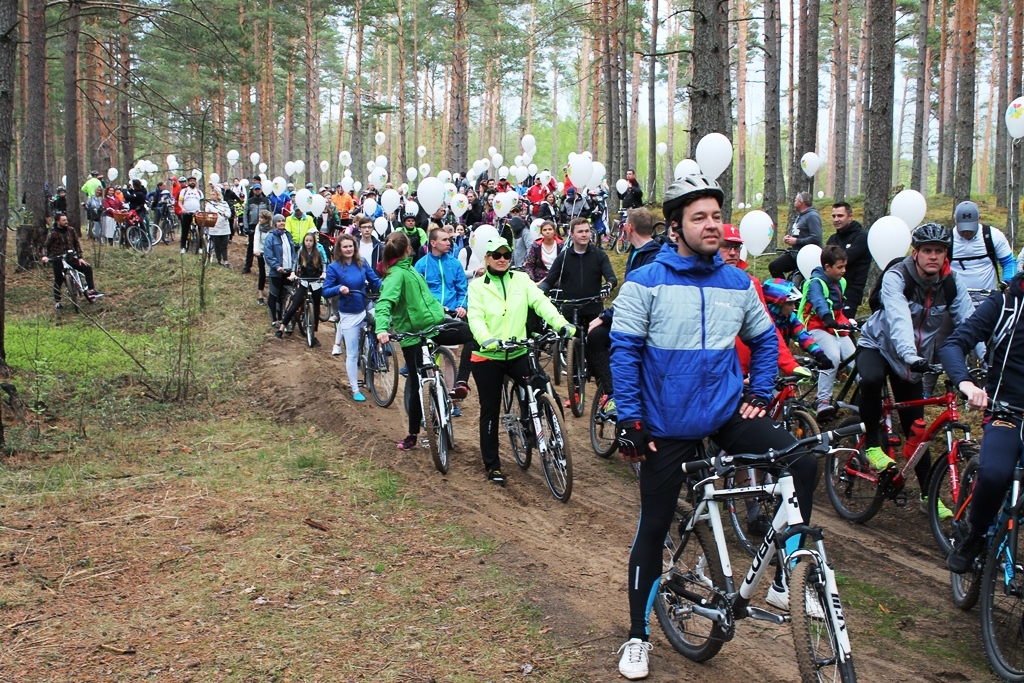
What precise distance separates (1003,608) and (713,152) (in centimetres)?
733

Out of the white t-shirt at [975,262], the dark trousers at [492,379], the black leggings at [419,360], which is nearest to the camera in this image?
the dark trousers at [492,379]

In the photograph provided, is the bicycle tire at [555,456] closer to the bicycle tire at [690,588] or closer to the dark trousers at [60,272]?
the bicycle tire at [690,588]

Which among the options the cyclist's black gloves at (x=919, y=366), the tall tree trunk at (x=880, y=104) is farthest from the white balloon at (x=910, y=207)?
the cyclist's black gloves at (x=919, y=366)

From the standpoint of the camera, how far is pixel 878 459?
5.93 metres

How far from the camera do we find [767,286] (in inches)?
287

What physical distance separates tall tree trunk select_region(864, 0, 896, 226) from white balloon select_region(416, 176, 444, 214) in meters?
8.19

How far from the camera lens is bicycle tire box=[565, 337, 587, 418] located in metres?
9.28

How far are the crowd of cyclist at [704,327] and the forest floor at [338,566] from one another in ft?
1.73

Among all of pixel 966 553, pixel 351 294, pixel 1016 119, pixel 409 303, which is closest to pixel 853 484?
pixel 966 553

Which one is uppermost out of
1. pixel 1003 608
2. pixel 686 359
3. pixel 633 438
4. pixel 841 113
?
pixel 841 113

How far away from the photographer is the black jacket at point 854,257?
31.2 feet

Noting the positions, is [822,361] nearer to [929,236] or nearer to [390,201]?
[929,236]

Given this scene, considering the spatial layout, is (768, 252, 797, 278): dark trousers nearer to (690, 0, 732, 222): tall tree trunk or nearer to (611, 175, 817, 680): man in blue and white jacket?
(690, 0, 732, 222): tall tree trunk

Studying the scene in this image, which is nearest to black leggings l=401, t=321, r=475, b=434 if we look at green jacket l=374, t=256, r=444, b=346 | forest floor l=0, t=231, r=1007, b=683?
green jacket l=374, t=256, r=444, b=346
